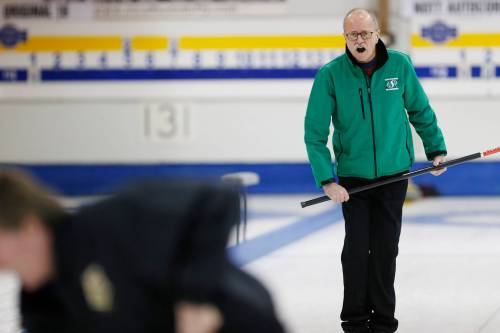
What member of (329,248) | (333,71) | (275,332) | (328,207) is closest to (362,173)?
(333,71)

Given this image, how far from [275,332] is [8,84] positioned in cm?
863

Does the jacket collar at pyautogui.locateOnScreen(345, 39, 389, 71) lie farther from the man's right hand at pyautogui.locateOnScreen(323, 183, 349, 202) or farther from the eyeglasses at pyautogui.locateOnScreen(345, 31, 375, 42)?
the man's right hand at pyautogui.locateOnScreen(323, 183, 349, 202)

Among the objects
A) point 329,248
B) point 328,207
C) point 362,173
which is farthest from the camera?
point 328,207

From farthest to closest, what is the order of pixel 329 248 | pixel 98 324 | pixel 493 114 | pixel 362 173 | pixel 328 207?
pixel 493 114
pixel 328 207
pixel 329 248
pixel 362 173
pixel 98 324

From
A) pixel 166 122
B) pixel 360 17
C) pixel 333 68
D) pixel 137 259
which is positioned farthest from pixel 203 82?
pixel 137 259

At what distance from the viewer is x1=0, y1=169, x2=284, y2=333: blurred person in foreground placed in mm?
1222

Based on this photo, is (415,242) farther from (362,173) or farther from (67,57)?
(67,57)

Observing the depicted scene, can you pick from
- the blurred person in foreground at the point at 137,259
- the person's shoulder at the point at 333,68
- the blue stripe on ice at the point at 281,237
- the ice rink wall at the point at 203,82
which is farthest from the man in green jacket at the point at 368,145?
the ice rink wall at the point at 203,82

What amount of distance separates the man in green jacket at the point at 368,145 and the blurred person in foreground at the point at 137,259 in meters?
1.92

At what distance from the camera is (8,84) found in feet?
31.1

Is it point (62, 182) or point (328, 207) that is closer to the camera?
point (328, 207)

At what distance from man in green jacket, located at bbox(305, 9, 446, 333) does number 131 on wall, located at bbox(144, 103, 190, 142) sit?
241 inches

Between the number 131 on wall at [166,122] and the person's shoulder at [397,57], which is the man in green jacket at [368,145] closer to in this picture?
the person's shoulder at [397,57]

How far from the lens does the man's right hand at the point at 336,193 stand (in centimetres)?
314
